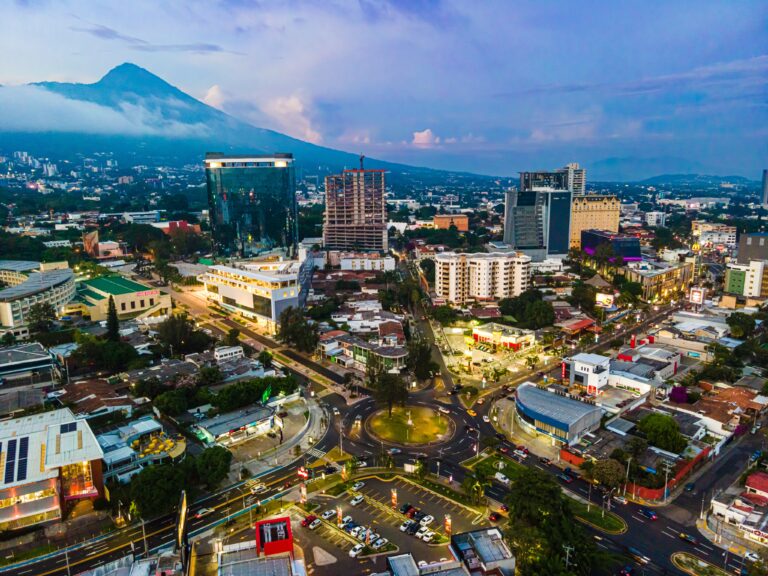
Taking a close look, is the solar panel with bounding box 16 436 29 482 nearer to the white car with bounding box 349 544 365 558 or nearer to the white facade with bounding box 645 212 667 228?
the white car with bounding box 349 544 365 558

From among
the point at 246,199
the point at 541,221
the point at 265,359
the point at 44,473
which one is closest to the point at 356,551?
the point at 44,473

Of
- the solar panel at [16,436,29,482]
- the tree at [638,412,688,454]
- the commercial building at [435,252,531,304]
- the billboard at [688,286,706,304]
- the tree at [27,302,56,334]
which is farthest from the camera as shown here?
the commercial building at [435,252,531,304]

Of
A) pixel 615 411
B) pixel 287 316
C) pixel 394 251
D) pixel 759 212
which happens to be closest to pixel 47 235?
pixel 394 251

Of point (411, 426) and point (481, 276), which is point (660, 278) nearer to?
point (481, 276)

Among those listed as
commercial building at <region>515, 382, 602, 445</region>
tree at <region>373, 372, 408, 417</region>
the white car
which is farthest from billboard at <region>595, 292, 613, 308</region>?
the white car

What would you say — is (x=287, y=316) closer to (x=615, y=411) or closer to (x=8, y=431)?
(x=8, y=431)

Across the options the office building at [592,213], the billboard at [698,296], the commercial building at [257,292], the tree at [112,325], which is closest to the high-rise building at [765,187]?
the office building at [592,213]
